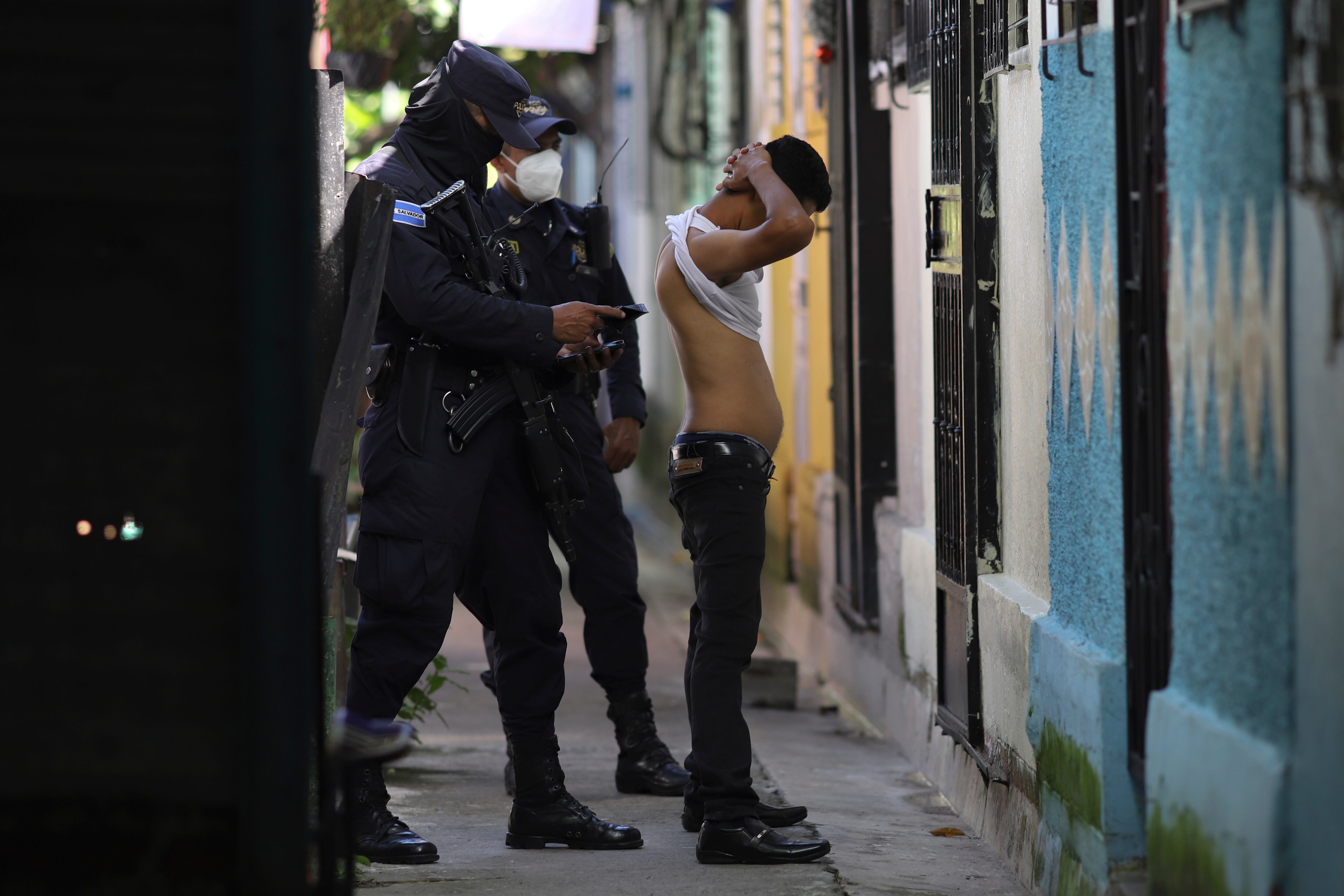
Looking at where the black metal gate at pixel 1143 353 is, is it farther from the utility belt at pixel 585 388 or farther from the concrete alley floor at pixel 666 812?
the utility belt at pixel 585 388

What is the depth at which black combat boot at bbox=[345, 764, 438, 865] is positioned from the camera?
4.23 m

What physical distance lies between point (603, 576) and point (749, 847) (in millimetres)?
1265

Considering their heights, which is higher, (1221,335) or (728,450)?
(1221,335)

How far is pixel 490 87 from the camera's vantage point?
4516mm

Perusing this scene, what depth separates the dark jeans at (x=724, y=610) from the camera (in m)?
4.20

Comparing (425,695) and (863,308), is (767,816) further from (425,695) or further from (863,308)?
(863,308)

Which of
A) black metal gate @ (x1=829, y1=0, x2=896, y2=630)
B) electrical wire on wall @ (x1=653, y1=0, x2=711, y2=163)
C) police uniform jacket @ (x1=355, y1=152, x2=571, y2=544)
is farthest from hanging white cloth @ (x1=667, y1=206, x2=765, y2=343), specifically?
electrical wire on wall @ (x1=653, y1=0, x2=711, y2=163)

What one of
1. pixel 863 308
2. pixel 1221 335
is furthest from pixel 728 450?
pixel 863 308

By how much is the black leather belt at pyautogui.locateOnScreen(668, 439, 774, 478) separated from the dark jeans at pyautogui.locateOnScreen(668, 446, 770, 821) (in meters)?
0.01

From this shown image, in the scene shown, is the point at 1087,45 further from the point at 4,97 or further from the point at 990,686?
the point at 4,97

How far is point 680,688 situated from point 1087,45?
4.36 meters

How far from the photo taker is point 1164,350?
330 centimetres

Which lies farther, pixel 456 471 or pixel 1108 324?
pixel 456 471

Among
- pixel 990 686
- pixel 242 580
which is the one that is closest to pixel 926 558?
pixel 990 686
